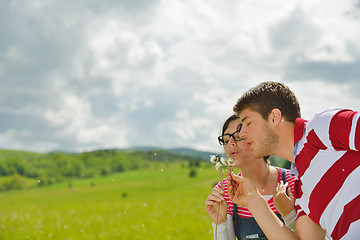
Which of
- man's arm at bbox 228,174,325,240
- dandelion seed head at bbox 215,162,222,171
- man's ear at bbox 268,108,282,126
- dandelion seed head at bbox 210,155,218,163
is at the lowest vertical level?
man's arm at bbox 228,174,325,240

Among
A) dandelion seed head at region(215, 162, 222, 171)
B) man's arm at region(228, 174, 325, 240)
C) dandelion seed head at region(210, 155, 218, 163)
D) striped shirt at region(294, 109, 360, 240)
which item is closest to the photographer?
striped shirt at region(294, 109, 360, 240)

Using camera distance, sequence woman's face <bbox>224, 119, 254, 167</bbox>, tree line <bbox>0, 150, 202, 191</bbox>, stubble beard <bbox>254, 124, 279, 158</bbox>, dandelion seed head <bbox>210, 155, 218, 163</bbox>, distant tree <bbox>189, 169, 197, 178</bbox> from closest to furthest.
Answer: stubble beard <bbox>254, 124, 279, 158</bbox> → dandelion seed head <bbox>210, 155, 218, 163</bbox> → woman's face <bbox>224, 119, 254, 167</bbox> → distant tree <bbox>189, 169, 197, 178</bbox> → tree line <bbox>0, 150, 202, 191</bbox>

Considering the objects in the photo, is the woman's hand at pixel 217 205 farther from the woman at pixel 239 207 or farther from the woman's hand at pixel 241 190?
the woman's hand at pixel 241 190

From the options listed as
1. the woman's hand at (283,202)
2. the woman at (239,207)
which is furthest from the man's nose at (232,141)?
the woman's hand at (283,202)

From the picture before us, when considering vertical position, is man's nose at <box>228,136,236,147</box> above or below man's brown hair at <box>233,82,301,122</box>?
below

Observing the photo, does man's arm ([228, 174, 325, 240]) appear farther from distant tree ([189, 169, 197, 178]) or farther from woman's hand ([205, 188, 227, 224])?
distant tree ([189, 169, 197, 178])

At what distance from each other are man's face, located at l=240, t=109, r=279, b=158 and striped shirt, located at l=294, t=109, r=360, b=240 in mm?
216

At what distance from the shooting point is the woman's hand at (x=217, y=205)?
2.91 m

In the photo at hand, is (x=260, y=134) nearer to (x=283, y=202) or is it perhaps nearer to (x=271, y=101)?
(x=271, y=101)

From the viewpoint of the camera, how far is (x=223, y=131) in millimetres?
3521

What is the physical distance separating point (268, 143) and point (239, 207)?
77cm

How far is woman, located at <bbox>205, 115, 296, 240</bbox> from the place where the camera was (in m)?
2.96

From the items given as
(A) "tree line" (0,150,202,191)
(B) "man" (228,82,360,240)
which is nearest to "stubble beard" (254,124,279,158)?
(B) "man" (228,82,360,240)

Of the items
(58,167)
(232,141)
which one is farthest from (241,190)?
(58,167)
